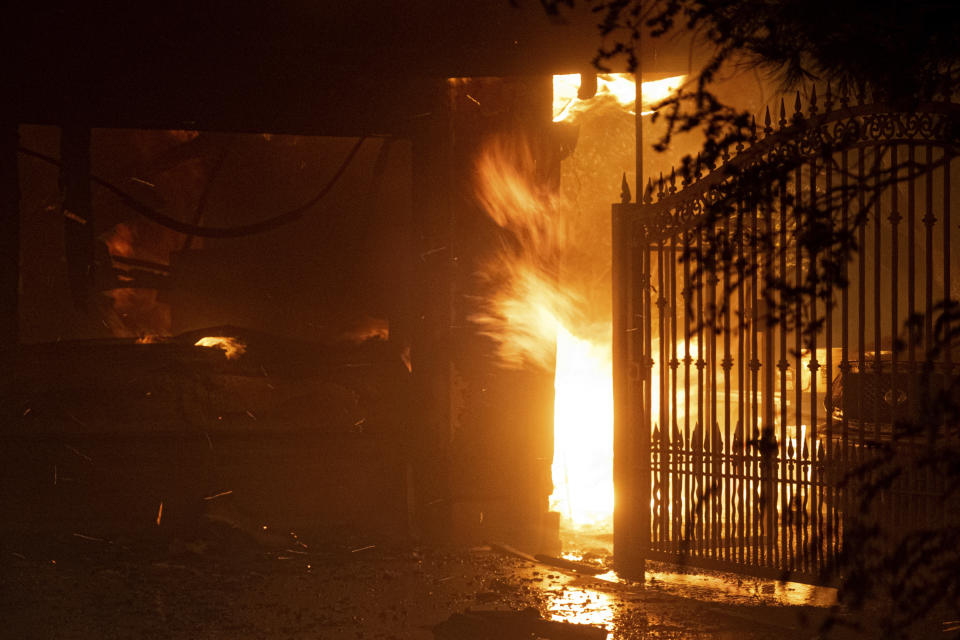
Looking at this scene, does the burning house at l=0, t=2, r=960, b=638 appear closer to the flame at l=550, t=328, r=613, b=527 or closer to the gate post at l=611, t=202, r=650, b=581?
the gate post at l=611, t=202, r=650, b=581

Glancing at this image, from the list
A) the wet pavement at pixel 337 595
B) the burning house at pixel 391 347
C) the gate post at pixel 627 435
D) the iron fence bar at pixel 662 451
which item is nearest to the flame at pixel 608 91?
the burning house at pixel 391 347

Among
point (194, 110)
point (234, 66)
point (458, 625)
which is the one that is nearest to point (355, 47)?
point (234, 66)

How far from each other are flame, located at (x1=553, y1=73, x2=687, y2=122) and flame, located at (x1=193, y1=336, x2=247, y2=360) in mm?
3908

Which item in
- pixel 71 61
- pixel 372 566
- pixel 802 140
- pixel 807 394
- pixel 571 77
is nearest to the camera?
pixel 802 140

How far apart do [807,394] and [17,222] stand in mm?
15390

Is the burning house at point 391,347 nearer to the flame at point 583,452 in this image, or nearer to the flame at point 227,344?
the flame at point 227,344

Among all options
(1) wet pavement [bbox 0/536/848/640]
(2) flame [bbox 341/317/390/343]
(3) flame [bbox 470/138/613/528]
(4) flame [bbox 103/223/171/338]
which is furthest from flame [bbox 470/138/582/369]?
(4) flame [bbox 103/223/171/338]

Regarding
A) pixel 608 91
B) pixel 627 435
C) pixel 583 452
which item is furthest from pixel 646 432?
pixel 608 91

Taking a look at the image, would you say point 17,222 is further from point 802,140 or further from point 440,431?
point 802,140

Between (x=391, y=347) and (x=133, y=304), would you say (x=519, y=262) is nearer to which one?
(x=391, y=347)

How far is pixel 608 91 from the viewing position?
17516 mm

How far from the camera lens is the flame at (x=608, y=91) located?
1060cm

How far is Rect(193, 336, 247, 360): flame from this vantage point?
A: 10227mm

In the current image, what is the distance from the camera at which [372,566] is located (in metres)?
8.53
